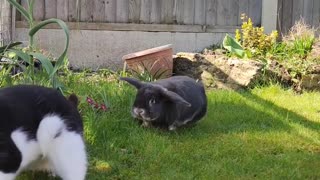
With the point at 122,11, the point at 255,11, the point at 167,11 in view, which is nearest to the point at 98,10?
the point at 122,11

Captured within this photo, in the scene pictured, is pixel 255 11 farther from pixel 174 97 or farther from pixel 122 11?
pixel 174 97

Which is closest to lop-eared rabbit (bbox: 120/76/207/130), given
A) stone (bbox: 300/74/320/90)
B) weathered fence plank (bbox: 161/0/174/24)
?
stone (bbox: 300/74/320/90)

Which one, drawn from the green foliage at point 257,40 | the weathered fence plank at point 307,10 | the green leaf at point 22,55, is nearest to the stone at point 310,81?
the green foliage at point 257,40

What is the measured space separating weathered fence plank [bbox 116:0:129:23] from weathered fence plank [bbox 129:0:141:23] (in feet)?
0.21

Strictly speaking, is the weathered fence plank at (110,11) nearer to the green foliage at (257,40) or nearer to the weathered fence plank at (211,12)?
the weathered fence plank at (211,12)

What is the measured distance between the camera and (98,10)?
7805 millimetres

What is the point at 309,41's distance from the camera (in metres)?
7.42

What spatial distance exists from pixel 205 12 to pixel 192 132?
4383 millimetres

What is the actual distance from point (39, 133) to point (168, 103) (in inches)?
68.6

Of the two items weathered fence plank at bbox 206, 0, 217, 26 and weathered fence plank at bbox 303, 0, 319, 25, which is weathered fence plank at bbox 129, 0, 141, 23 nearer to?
weathered fence plank at bbox 206, 0, 217, 26

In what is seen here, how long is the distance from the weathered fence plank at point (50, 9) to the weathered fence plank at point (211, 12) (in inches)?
105

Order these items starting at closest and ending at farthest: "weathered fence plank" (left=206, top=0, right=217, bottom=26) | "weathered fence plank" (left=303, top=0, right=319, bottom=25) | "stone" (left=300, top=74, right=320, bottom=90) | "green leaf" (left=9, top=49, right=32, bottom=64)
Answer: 1. "green leaf" (left=9, top=49, right=32, bottom=64)
2. "stone" (left=300, top=74, right=320, bottom=90)
3. "weathered fence plank" (left=206, top=0, right=217, bottom=26)
4. "weathered fence plank" (left=303, top=0, right=319, bottom=25)

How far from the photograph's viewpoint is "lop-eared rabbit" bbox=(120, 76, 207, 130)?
4.42 metres

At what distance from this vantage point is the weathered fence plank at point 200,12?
8625 millimetres
